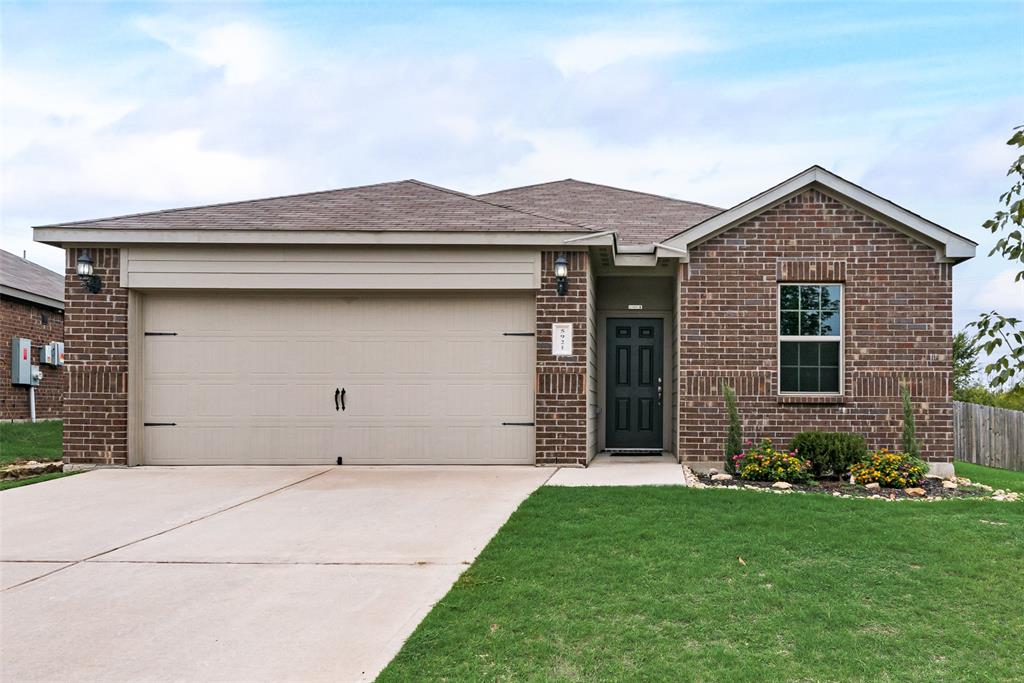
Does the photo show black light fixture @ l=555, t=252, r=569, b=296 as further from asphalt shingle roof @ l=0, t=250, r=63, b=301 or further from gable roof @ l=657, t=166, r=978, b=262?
asphalt shingle roof @ l=0, t=250, r=63, b=301

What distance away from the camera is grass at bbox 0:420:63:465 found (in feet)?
40.3

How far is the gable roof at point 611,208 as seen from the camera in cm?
1291

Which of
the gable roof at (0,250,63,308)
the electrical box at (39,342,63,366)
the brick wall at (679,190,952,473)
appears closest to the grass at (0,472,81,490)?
the brick wall at (679,190,952,473)

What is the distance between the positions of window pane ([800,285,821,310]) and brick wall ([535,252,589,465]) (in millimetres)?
3180

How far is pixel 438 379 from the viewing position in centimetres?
1084

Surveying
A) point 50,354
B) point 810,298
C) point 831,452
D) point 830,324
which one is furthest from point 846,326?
point 50,354

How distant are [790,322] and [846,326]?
0.74 meters

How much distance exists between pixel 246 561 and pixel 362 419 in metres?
5.14

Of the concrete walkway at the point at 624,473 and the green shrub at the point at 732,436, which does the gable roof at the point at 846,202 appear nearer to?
the green shrub at the point at 732,436

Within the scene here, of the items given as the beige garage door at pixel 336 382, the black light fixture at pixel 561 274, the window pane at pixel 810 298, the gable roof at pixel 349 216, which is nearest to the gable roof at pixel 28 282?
the gable roof at pixel 349 216

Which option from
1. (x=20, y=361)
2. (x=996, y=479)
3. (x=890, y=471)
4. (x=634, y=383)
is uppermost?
(x=20, y=361)

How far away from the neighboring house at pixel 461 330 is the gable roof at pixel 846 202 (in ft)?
0.09

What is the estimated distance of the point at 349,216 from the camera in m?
11.0

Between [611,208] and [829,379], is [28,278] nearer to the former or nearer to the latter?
[611,208]
